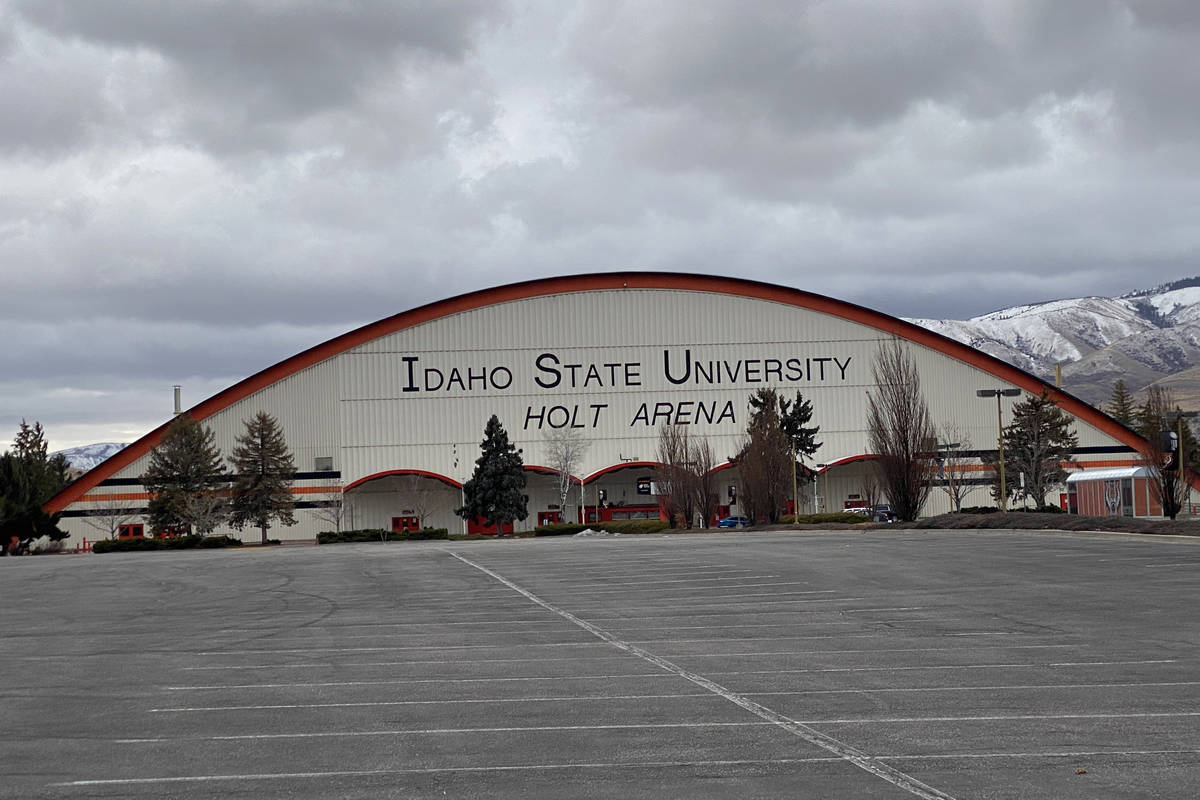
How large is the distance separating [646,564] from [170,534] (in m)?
46.6

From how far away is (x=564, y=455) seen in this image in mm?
75750

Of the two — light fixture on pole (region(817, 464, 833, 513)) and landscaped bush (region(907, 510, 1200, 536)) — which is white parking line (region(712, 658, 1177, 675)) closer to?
landscaped bush (region(907, 510, 1200, 536))

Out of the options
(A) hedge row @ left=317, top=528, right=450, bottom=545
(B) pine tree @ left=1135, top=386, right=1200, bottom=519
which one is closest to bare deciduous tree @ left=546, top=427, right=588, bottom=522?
(A) hedge row @ left=317, top=528, right=450, bottom=545

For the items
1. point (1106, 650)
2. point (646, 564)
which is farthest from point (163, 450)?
point (1106, 650)

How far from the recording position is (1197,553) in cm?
2612

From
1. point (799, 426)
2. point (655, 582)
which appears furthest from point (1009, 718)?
point (799, 426)

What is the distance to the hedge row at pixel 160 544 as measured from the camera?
62312mm

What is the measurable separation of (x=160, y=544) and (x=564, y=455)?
78.6ft

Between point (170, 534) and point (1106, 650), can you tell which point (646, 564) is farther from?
point (170, 534)

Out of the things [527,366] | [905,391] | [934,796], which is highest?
[527,366]

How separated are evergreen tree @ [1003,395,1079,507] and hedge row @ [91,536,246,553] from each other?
42303mm

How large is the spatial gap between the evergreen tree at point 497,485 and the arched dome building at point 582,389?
4190 mm

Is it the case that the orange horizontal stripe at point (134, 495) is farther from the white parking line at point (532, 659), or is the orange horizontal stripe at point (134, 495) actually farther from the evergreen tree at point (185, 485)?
the white parking line at point (532, 659)

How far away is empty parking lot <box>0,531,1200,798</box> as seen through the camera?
826 centimetres
